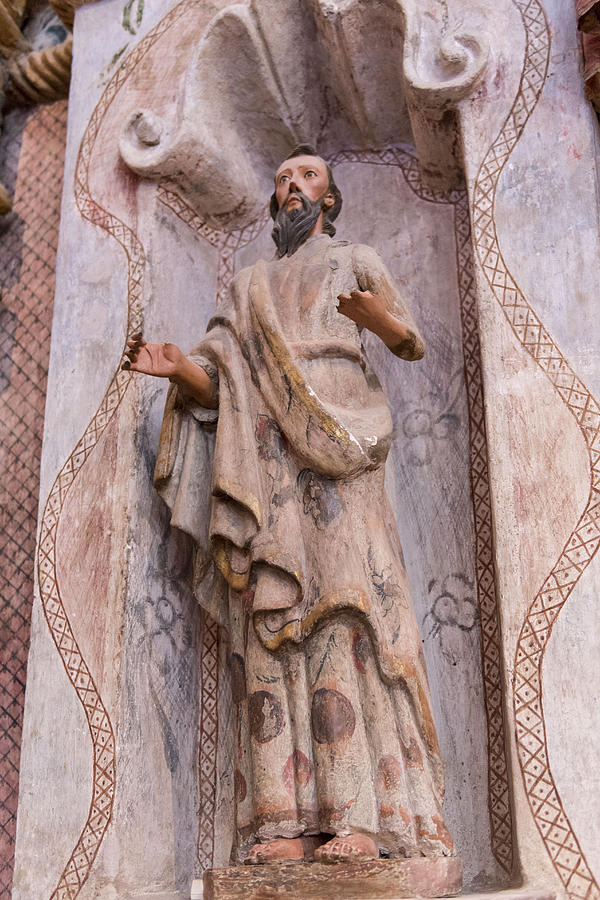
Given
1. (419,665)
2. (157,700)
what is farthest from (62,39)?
(419,665)

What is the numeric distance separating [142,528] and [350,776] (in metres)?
1.28

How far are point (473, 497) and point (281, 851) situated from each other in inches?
59.3

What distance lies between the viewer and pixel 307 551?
343cm

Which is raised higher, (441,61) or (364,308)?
(441,61)

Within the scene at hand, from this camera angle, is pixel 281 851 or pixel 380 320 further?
pixel 380 320

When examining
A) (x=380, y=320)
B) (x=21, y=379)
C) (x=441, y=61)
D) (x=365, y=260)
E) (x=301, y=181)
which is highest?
(x=441, y=61)

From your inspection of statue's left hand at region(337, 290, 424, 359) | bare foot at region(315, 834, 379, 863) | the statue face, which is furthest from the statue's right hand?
bare foot at region(315, 834, 379, 863)

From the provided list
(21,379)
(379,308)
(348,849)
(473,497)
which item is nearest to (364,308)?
(379,308)

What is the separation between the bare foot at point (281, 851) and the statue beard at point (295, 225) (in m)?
2.01

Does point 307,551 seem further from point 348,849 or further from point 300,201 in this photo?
point 300,201

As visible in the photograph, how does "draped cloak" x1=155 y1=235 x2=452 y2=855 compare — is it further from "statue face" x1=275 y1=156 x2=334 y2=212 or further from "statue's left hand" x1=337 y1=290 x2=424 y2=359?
"statue face" x1=275 y1=156 x2=334 y2=212

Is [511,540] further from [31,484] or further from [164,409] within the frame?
[31,484]

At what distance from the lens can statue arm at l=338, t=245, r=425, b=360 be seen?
135 inches

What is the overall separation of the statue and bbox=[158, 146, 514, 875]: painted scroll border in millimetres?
497
